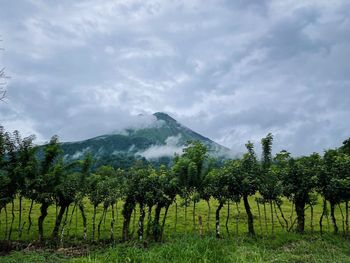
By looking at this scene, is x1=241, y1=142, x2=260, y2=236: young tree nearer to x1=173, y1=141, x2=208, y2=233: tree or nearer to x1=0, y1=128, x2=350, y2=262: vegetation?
x1=0, y1=128, x2=350, y2=262: vegetation

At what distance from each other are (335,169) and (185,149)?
1621 cm

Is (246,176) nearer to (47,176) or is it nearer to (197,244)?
(47,176)

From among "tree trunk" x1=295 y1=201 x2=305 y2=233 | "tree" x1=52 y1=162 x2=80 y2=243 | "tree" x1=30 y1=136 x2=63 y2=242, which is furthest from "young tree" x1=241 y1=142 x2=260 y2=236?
"tree" x1=30 y1=136 x2=63 y2=242

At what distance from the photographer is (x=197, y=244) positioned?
1586cm

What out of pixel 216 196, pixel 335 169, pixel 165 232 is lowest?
pixel 165 232

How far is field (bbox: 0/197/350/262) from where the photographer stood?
1515cm

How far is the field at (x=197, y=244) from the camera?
15148 mm

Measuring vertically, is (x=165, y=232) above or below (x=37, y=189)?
below

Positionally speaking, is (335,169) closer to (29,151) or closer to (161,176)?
(161,176)

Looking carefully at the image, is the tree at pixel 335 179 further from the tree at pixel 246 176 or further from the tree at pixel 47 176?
the tree at pixel 47 176

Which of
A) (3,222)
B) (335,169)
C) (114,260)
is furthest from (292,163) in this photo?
(3,222)

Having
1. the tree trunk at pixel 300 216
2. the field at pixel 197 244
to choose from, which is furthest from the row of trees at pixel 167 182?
the field at pixel 197 244

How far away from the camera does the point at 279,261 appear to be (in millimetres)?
17156

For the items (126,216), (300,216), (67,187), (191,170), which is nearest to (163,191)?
(191,170)
